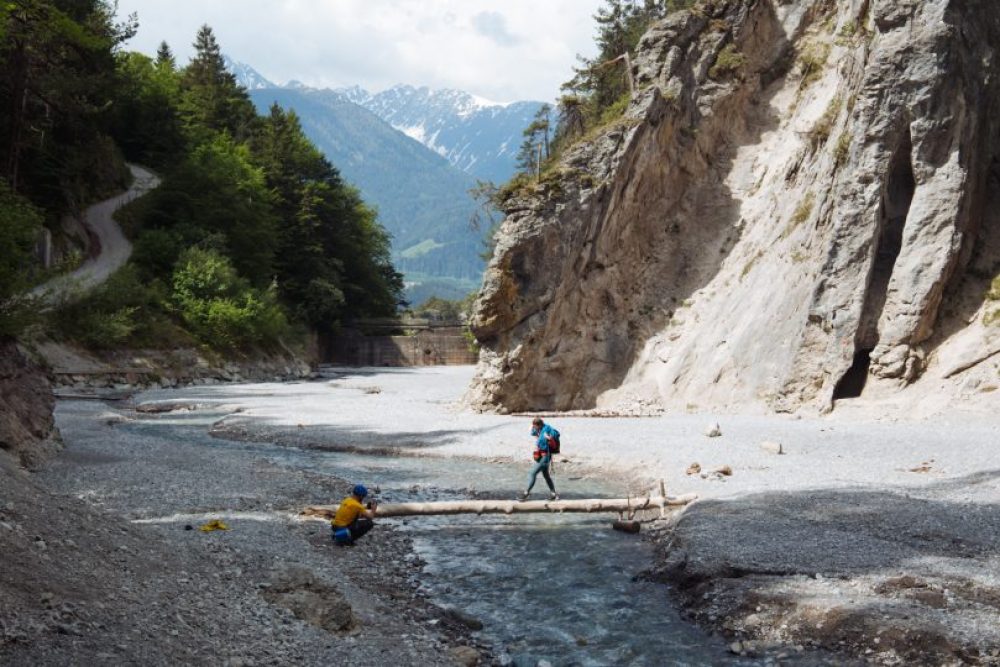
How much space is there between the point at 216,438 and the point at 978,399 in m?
22.4

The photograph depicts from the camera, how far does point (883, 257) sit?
2380 centimetres

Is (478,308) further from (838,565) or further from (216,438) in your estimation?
(838,565)

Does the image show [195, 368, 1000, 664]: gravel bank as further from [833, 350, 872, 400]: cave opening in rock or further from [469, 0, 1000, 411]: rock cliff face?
[469, 0, 1000, 411]: rock cliff face

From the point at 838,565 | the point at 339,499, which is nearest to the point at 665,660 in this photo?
the point at 838,565

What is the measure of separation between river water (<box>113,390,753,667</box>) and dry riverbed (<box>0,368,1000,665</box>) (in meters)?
0.42

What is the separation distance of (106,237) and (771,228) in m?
39.6

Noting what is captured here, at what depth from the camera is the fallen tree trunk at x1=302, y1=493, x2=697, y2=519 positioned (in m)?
13.2

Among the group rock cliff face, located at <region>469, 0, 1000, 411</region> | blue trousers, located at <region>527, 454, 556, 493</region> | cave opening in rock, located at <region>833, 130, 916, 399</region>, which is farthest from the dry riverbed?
rock cliff face, located at <region>469, 0, 1000, 411</region>

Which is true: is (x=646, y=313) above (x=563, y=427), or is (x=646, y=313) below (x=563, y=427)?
above

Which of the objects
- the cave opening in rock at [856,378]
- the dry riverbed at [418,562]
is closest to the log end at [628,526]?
the dry riverbed at [418,562]

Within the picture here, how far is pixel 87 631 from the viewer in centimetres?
572

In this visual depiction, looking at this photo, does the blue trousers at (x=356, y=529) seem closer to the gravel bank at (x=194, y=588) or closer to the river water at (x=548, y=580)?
the gravel bank at (x=194, y=588)

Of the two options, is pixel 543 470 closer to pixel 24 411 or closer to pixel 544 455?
pixel 544 455

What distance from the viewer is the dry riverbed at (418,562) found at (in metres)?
6.51
